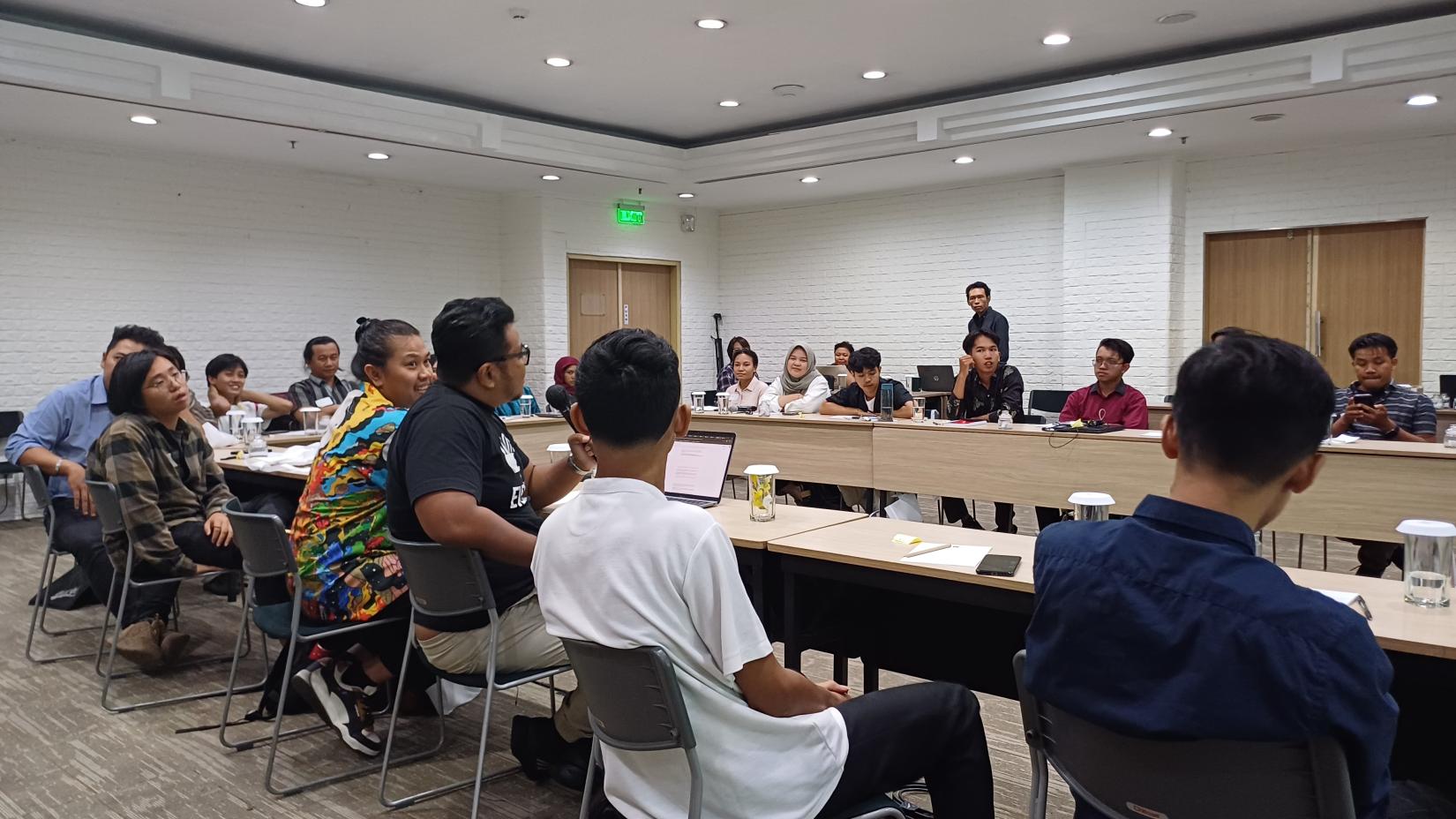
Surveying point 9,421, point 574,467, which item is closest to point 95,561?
point 574,467

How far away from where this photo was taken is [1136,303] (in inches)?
308

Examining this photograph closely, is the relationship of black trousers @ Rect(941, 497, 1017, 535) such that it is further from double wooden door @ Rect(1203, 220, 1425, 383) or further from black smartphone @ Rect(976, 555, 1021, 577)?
double wooden door @ Rect(1203, 220, 1425, 383)

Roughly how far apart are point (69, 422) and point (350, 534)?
234cm

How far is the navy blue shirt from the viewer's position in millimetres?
1092

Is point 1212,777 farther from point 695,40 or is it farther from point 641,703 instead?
point 695,40

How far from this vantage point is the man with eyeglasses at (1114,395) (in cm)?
499

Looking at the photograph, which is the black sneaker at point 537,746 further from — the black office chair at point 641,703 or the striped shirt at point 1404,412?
the striped shirt at point 1404,412

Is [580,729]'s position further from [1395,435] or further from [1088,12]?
[1088,12]

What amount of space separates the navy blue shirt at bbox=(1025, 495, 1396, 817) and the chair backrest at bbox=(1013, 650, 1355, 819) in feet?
0.09

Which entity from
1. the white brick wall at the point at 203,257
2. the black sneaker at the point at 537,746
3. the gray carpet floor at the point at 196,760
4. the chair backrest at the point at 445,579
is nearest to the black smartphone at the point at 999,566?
the gray carpet floor at the point at 196,760

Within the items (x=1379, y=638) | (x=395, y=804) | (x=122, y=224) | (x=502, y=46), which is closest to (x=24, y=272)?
(x=122, y=224)

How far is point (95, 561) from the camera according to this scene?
380 cm

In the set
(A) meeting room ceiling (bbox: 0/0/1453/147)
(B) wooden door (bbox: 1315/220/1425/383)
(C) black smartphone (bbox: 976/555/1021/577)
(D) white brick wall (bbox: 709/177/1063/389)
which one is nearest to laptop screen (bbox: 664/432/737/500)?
(C) black smartphone (bbox: 976/555/1021/577)

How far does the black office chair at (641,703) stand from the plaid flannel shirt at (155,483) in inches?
97.6
